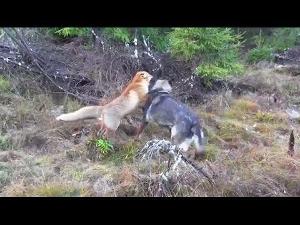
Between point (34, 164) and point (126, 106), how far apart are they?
1424mm

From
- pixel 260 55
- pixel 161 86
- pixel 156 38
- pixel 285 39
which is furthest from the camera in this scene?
pixel 285 39

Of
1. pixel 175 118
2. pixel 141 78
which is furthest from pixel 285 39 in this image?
pixel 175 118

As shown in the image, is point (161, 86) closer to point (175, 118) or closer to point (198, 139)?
point (175, 118)

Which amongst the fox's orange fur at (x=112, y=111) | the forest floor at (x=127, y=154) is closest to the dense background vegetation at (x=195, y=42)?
the forest floor at (x=127, y=154)

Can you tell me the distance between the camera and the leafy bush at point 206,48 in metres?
7.74

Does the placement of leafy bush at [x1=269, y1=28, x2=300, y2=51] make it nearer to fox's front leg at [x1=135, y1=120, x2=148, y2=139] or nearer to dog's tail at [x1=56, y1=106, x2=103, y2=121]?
fox's front leg at [x1=135, y1=120, x2=148, y2=139]

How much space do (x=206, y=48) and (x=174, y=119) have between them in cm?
187

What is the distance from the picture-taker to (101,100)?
729 cm

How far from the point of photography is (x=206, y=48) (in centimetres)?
786

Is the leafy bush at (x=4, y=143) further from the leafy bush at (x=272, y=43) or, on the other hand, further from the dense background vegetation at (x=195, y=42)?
the leafy bush at (x=272, y=43)
